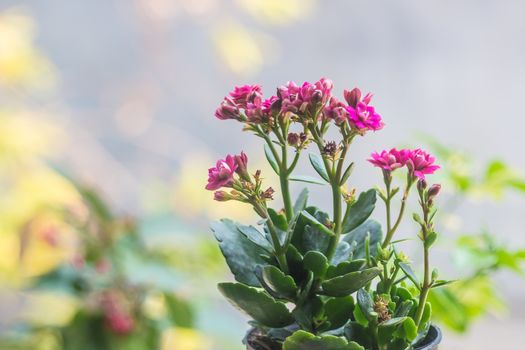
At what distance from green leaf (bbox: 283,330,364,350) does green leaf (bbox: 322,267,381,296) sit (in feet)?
0.09

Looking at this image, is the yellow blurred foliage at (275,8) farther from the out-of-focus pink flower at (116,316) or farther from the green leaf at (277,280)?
the green leaf at (277,280)

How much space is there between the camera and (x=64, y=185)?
1.78 meters

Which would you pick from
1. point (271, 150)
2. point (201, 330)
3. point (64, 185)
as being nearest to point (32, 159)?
point (64, 185)

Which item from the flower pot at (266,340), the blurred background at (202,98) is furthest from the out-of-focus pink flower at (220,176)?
the blurred background at (202,98)

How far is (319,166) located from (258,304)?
0.08 metres

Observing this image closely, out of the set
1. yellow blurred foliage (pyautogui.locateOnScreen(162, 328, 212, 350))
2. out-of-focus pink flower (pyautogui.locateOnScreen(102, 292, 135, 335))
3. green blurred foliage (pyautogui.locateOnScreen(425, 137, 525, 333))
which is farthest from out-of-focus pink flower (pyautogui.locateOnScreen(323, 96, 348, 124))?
yellow blurred foliage (pyautogui.locateOnScreen(162, 328, 212, 350))

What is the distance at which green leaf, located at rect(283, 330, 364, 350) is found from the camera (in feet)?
1.17

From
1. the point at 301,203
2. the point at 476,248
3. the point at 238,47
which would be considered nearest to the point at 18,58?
the point at 238,47

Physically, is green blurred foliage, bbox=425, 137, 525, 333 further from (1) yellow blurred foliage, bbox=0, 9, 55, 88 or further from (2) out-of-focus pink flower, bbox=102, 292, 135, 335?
(1) yellow blurred foliage, bbox=0, 9, 55, 88

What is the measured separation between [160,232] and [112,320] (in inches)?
8.3

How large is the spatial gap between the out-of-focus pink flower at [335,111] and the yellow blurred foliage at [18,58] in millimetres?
1519

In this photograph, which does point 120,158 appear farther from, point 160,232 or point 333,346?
point 333,346

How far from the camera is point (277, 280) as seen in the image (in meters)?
0.37

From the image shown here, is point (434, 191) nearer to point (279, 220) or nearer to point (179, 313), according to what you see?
point (279, 220)
